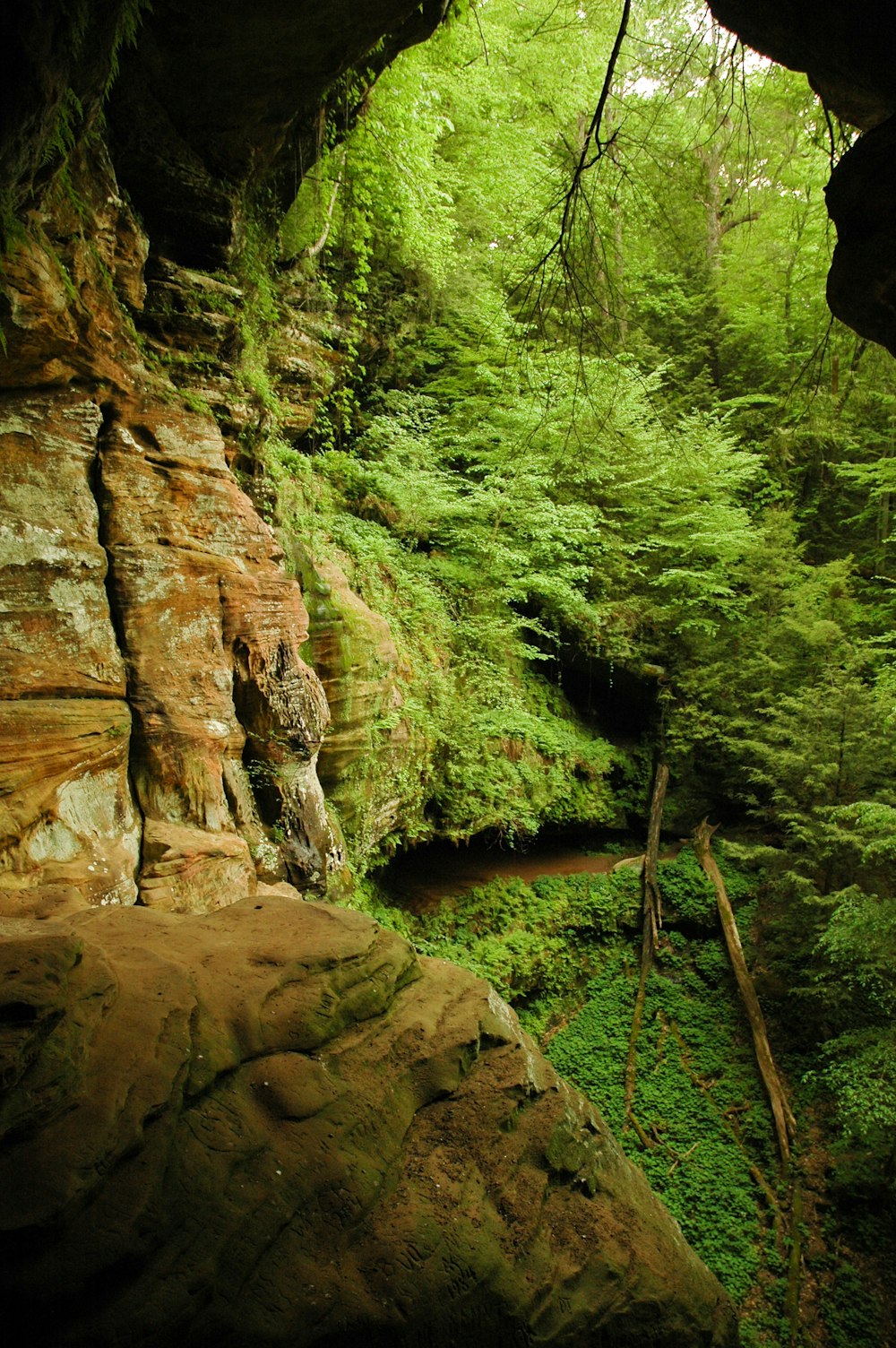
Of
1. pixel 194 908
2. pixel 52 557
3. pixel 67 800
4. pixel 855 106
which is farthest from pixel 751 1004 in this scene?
pixel 52 557

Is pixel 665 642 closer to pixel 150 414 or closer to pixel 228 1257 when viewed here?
pixel 150 414

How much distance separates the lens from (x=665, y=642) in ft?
42.9

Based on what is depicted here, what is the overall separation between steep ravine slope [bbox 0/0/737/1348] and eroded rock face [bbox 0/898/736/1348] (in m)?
0.01

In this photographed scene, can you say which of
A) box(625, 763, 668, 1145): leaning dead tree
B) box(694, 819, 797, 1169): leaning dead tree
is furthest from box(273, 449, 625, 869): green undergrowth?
box(694, 819, 797, 1169): leaning dead tree

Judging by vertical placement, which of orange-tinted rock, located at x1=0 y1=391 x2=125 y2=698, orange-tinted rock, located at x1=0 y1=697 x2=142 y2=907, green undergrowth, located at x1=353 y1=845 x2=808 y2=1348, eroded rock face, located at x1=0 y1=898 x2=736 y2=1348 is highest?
orange-tinted rock, located at x1=0 y1=391 x2=125 y2=698

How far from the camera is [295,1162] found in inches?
89.7

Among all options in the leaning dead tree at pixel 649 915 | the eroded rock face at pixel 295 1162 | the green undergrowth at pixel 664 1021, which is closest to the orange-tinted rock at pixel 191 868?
the eroded rock face at pixel 295 1162

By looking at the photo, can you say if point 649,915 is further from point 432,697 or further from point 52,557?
point 52,557

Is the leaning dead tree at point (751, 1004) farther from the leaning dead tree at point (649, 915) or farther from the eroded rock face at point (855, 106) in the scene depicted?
the eroded rock face at point (855, 106)

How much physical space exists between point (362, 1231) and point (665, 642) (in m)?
12.0

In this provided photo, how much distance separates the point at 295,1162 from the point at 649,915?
8.91 m

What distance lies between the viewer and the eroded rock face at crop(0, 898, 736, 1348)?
183 centimetres

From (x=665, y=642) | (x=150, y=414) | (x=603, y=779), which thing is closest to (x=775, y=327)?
(x=665, y=642)

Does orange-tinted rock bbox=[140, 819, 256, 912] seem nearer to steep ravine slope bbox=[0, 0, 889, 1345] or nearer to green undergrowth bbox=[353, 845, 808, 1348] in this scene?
steep ravine slope bbox=[0, 0, 889, 1345]
